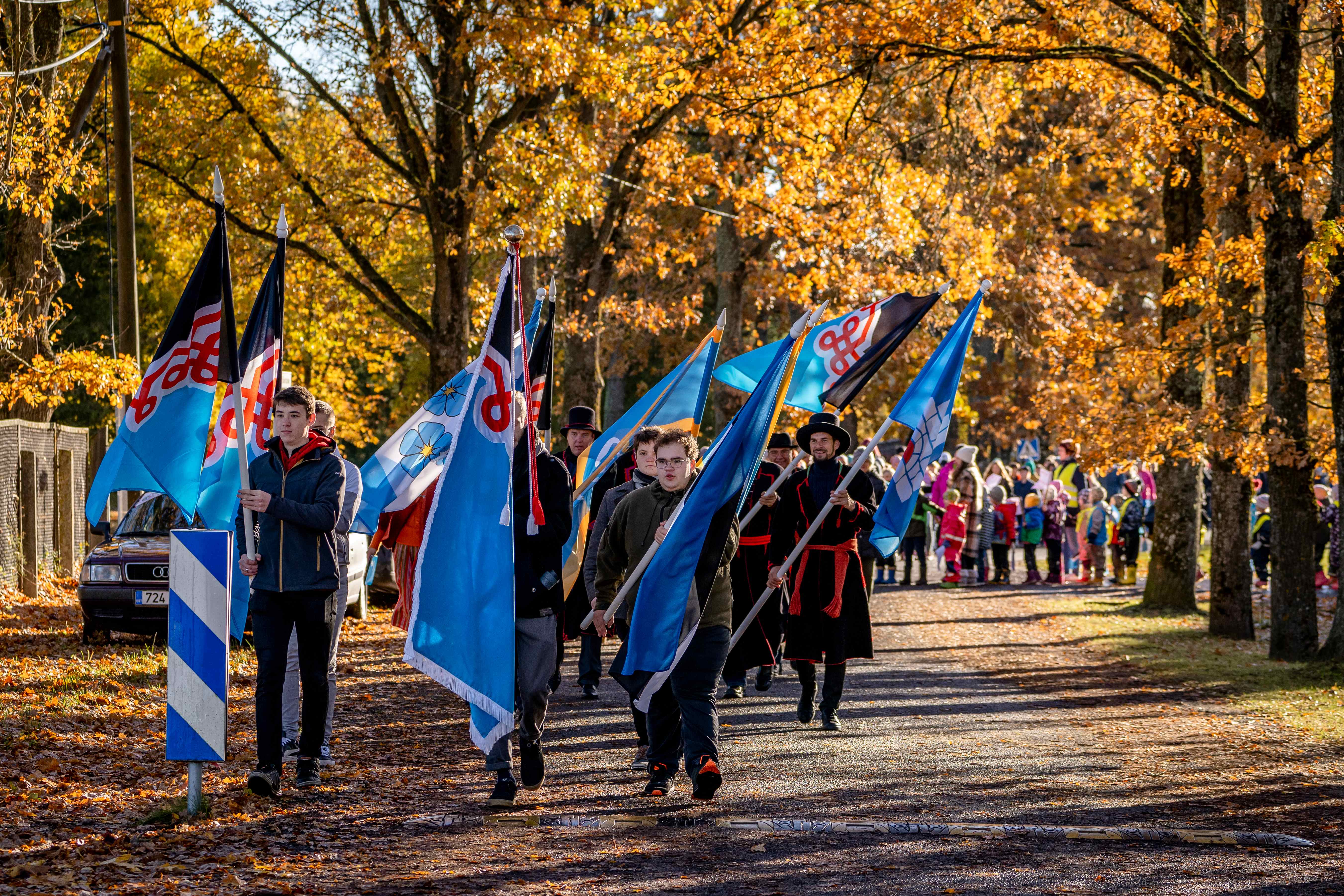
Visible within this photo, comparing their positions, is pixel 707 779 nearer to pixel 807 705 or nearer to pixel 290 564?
pixel 290 564

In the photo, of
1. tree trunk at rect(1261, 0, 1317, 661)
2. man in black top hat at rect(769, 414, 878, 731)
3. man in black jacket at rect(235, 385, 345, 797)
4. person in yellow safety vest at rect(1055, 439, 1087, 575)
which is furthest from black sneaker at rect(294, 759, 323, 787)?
person in yellow safety vest at rect(1055, 439, 1087, 575)

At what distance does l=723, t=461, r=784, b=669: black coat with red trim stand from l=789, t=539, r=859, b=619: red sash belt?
1.45 feet

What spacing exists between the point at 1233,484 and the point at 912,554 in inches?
389

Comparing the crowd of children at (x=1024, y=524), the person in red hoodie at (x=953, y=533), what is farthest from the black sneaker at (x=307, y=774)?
the person in red hoodie at (x=953, y=533)

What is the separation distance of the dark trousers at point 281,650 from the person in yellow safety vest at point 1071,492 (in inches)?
746

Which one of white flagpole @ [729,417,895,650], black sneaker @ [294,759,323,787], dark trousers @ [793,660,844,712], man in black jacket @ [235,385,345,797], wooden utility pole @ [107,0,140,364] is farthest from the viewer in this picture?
wooden utility pole @ [107,0,140,364]

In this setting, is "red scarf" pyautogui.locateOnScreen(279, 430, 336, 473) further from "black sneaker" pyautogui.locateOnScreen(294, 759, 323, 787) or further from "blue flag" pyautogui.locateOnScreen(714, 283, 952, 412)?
"blue flag" pyautogui.locateOnScreen(714, 283, 952, 412)

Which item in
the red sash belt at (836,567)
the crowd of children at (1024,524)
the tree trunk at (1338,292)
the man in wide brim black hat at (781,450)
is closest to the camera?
the red sash belt at (836,567)

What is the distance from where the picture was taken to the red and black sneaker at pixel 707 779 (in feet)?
25.1

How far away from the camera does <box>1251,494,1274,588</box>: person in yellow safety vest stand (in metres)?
23.8

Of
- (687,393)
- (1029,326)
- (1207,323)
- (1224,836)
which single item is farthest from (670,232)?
(1224,836)

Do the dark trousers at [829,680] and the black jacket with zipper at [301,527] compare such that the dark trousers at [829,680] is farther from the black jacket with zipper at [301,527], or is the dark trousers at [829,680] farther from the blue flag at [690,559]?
the black jacket with zipper at [301,527]

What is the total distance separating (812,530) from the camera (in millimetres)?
10180

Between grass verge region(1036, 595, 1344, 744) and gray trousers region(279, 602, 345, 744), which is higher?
gray trousers region(279, 602, 345, 744)
